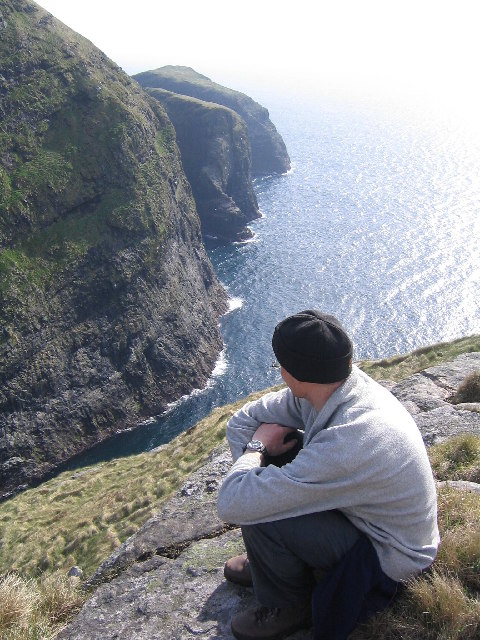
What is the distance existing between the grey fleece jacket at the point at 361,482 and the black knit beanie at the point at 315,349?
296mm

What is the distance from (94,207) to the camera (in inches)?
3098

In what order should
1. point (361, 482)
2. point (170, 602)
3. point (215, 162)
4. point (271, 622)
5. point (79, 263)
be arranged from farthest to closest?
1. point (215, 162)
2. point (79, 263)
3. point (170, 602)
4. point (271, 622)
5. point (361, 482)

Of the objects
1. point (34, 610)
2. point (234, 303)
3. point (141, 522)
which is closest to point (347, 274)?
A: point (234, 303)

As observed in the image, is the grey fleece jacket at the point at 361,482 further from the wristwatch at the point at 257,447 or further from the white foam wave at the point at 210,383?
the white foam wave at the point at 210,383

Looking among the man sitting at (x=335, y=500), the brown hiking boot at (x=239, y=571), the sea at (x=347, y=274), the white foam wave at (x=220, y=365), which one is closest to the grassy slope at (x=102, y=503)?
the brown hiking boot at (x=239, y=571)

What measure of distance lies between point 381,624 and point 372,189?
181 metres

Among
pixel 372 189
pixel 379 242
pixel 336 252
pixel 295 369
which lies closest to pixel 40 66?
pixel 336 252

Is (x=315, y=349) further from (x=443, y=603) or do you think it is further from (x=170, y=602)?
(x=170, y=602)

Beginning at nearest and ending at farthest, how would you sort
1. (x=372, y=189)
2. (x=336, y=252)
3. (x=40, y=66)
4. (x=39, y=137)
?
(x=39, y=137)
(x=40, y=66)
(x=336, y=252)
(x=372, y=189)

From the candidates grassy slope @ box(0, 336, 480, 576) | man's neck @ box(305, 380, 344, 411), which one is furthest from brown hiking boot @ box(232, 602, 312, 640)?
grassy slope @ box(0, 336, 480, 576)

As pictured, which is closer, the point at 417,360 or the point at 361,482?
the point at 361,482

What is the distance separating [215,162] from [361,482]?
154369 millimetres

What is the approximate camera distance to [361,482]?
533 centimetres

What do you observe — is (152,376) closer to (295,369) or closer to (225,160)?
(295,369)
